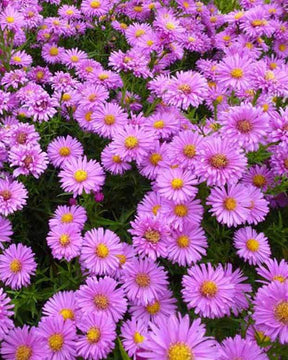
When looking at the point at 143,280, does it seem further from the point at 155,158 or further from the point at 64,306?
the point at 155,158

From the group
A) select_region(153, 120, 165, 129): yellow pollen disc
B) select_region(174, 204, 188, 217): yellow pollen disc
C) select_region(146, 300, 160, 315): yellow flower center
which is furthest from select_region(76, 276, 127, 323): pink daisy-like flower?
select_region(153, 120, 165, 129): yellow pollen disc

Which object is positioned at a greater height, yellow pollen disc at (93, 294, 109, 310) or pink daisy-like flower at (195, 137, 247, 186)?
pink daisy-like flower at (195, 137, 247, 186)

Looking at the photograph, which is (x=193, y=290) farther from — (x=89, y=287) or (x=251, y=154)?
(x=251, y=154)

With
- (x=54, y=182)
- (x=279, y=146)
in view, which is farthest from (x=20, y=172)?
(x=279, y=146)

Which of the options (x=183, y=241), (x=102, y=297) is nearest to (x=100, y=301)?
(x=102, y=297)

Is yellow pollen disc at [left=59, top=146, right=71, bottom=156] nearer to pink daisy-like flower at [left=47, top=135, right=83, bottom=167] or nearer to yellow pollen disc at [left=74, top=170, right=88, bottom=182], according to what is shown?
pink daisy-like flower at [left=47, top=135, right=83, bottom=167]

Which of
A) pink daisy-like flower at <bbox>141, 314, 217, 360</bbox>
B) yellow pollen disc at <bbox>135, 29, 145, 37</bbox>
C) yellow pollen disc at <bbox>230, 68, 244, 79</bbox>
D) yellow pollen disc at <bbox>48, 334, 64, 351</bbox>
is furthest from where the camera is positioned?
yellow pollen disc at <bbox>135, 29, 145, 37</bbox>
